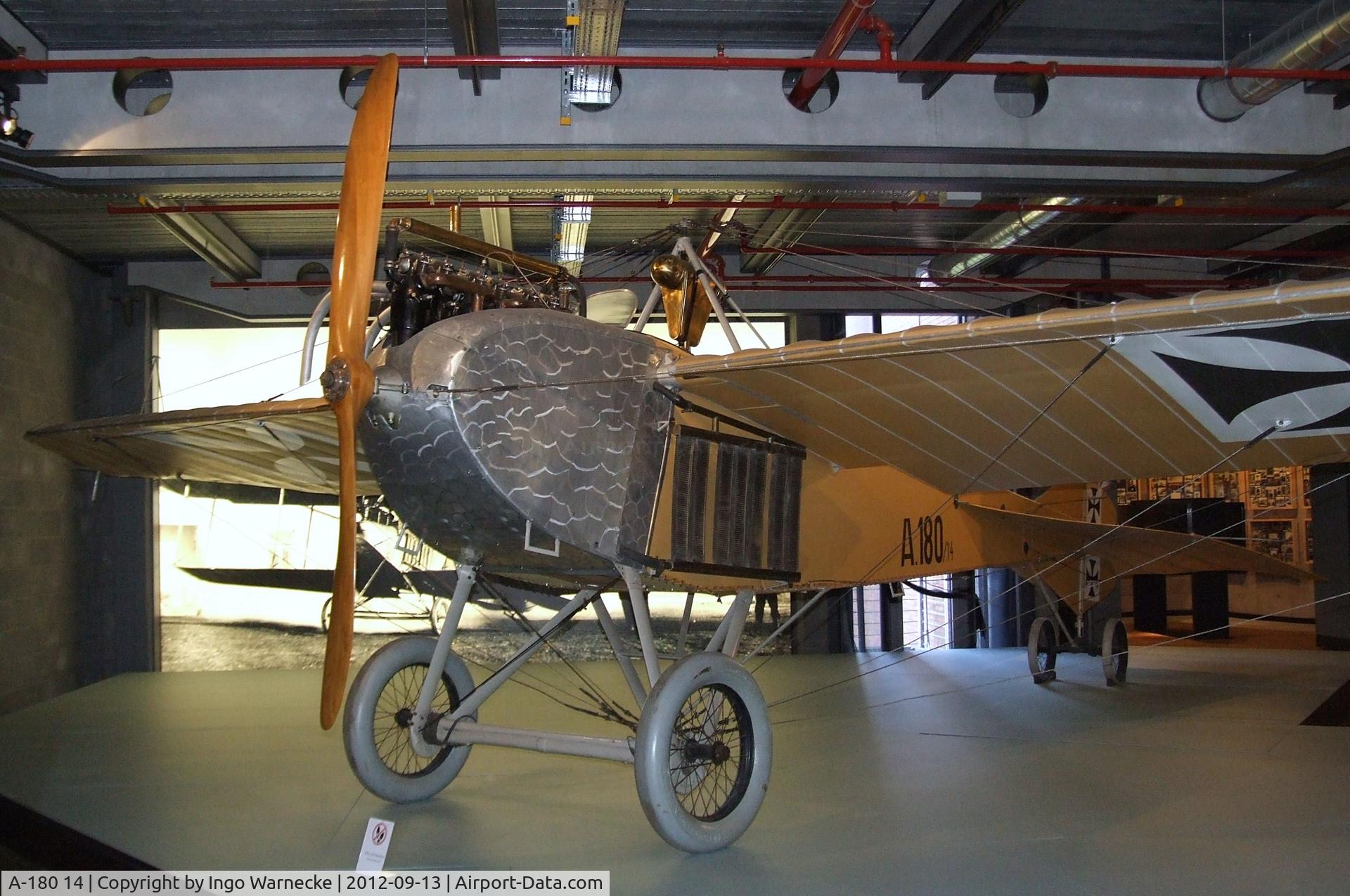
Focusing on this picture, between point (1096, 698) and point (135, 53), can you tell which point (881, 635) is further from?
point (135, 53)

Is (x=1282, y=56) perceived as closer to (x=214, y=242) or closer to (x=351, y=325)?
(x=351, y=325)

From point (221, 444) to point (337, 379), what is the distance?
7.66ft

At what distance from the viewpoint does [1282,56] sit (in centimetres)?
595

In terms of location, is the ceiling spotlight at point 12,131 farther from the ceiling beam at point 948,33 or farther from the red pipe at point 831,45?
the ceiling beam at point 948,33

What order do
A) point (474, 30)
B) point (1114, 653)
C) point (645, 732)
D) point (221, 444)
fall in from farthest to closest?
point (1114, 653) < point (474, 30) < point (221, 444) < point (645, 732)

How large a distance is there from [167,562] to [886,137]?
7.88m

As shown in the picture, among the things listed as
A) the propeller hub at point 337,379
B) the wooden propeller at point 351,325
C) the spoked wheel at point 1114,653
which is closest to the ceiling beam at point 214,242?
the wooden propeller at point 351,325

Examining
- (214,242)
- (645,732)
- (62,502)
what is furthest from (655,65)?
(62,502)

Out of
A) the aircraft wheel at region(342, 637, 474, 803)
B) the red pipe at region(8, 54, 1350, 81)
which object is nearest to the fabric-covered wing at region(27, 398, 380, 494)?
the aircraft wheel at region(342, 637, 474, 803)

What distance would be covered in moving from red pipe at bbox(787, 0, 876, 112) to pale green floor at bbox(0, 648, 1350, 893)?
12.7 feet

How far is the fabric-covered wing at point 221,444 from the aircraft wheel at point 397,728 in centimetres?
96

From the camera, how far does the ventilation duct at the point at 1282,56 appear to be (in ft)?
18.3

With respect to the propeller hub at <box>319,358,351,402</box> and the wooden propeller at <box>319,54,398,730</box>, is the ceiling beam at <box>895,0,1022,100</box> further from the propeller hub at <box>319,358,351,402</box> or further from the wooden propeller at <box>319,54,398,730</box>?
the propeller hub at <box>319,358,351,402</box>

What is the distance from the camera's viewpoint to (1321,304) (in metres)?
2.94
